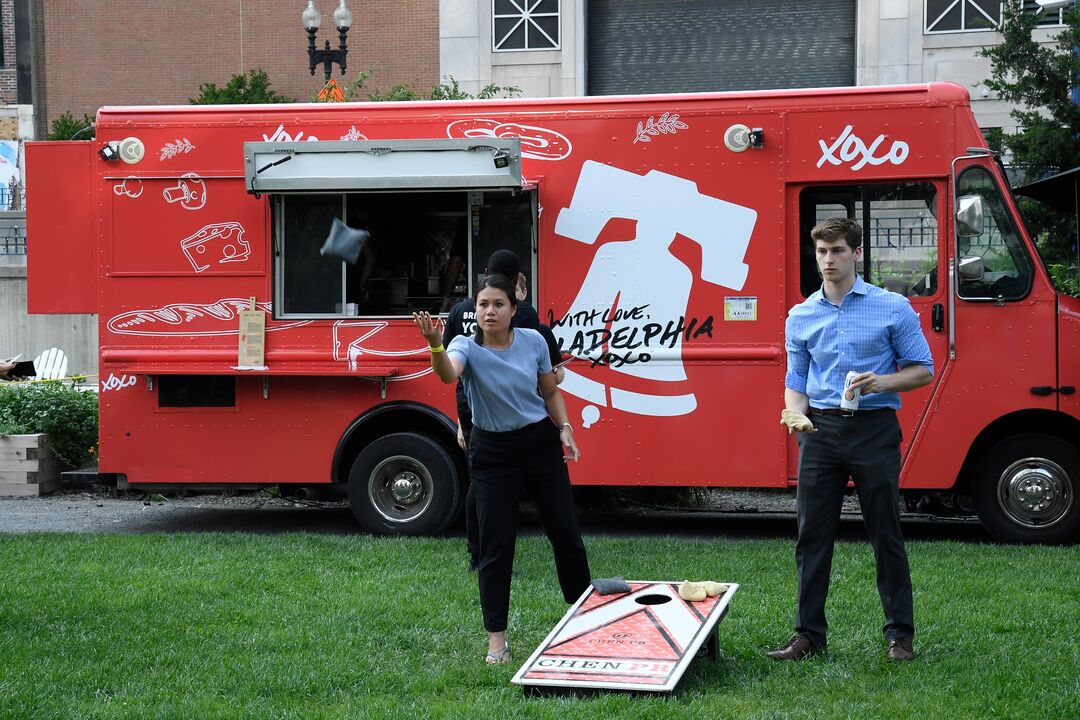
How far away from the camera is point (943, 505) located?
9344 millimetres

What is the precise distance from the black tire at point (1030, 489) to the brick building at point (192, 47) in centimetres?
2283

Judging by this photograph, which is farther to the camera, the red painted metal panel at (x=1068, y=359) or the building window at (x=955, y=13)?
the building window at (x=955, y=13)

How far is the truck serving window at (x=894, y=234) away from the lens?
28.2 feet

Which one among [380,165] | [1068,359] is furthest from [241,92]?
[1068,359]

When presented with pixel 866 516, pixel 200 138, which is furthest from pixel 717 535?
pixel 200 138

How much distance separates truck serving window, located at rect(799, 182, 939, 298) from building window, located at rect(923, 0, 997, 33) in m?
17.5

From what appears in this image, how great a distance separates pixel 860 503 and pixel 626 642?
47.5 inches

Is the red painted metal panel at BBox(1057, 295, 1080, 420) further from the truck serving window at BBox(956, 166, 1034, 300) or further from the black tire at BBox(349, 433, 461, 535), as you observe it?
the black tire at BBox(349, 433, 461, 535)

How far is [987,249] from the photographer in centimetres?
852

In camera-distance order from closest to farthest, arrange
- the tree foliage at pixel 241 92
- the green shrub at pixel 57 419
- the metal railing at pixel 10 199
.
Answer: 1. the green shrub at pixel 57 419
2. the metal railing at pixel 10 199
3. the tree foliage at pixel 241 92

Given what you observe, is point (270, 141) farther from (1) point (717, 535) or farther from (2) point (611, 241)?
(1) point (717, 535)

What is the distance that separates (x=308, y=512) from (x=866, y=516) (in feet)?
21.7

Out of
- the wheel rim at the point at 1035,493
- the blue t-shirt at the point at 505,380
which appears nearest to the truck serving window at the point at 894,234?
the wheel rim at the point at 1035,493

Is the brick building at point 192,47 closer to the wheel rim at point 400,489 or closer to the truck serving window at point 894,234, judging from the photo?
the wheel rim at point 400,489
